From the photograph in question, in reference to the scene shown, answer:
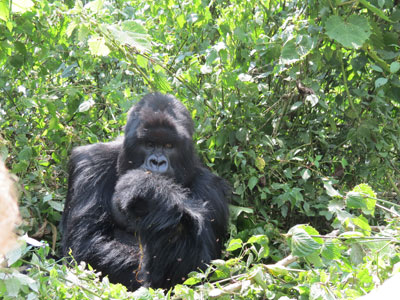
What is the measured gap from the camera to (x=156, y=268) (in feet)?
13.9

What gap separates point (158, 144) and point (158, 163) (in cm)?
17

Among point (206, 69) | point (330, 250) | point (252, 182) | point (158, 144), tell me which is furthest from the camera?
point (206, 69)

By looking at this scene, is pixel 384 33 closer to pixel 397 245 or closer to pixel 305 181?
pixel 305 181

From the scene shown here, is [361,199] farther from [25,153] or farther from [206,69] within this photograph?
[25,153]

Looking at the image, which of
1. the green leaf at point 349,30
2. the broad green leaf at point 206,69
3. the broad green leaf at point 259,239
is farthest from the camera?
the broad green leaf at point 206,69

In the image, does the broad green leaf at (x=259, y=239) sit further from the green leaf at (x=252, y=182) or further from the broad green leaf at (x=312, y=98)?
the broad green leaf at (x=312, y=98)

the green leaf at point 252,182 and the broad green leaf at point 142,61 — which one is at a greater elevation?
the broad green leaf at point 142,61

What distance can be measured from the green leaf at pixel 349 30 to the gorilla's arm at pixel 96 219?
186 cm

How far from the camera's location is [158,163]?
449 centimetres

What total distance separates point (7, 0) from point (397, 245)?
8.75 feet

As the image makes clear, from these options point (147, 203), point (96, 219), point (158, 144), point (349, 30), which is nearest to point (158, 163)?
point (158, 144)

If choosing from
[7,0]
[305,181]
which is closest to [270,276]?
[305,181]

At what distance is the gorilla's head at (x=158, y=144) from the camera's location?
4531mm

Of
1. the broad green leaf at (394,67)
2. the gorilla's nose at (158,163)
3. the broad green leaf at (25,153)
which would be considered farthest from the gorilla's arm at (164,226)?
the broad green leaf at (394,67)
